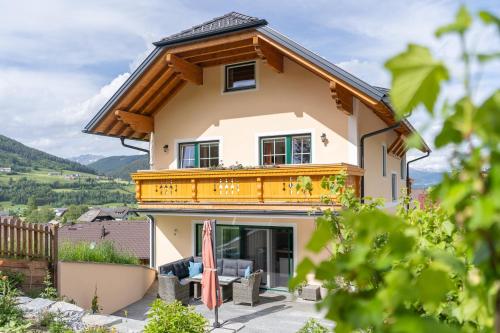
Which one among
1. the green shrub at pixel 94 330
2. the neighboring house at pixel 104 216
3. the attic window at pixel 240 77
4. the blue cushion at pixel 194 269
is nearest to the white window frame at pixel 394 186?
the attic window at pixel 240 77

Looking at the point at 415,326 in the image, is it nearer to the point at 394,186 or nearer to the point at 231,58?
the point at 231,58

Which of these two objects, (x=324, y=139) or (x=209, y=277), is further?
(x=324, y=139)

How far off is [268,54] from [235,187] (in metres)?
4.18

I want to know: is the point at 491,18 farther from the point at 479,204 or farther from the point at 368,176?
the point at 368,176

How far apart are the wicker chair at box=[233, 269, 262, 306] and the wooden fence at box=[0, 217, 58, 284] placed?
507cm

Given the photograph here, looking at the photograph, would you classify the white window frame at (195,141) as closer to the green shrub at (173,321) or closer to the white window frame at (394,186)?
the white window frame at (394,186)

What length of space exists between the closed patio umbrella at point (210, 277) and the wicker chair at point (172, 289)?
1.80 metres

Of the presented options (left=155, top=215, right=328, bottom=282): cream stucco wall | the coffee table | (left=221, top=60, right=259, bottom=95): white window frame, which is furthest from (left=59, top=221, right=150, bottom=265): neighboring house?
(left=221, top=60, right=259, bottom=95): white window frame

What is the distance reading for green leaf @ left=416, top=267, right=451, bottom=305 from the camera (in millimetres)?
933

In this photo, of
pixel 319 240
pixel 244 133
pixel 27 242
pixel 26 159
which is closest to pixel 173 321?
pixel 319 240

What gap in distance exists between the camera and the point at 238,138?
47.7 feet

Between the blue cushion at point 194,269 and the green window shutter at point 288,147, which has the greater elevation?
the green window shutter at point 288,147

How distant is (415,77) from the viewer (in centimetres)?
98

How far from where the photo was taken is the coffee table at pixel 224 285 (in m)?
12.8
